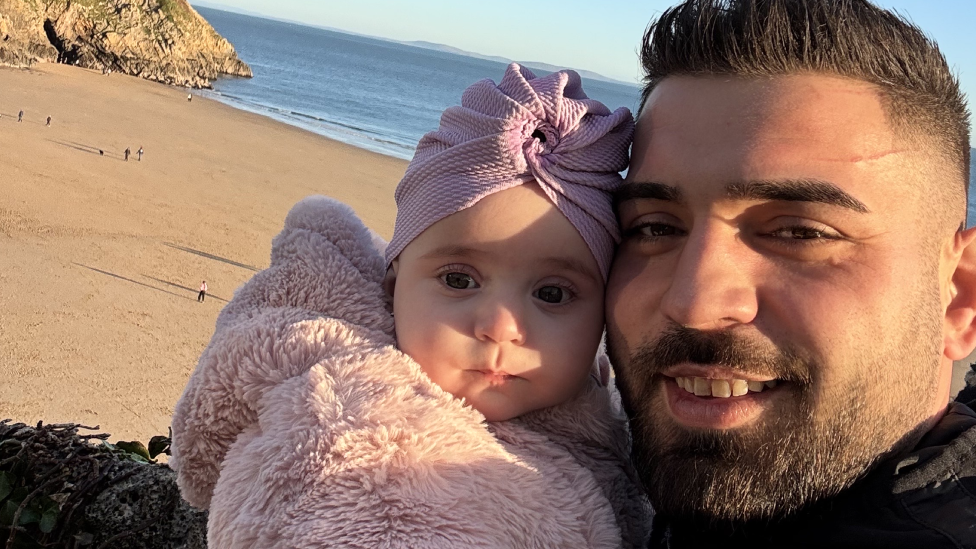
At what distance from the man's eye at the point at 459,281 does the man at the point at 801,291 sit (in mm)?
382

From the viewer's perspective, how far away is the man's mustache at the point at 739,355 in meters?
1.73

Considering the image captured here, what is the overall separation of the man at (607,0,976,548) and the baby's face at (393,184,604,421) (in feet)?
0.44

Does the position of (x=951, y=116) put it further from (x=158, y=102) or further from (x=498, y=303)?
(x=158, y=102)

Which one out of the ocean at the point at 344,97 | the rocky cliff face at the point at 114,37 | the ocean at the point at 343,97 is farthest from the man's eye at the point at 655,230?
the rocky cliff face at the point at 114,37

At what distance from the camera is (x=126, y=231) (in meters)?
16.7

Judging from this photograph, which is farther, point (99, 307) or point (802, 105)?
point (99, 307)

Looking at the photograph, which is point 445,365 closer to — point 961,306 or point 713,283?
point 713,283

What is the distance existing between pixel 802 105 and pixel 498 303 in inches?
35.4

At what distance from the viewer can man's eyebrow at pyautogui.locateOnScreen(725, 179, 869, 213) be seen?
180 centimetres

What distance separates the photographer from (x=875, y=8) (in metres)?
2.06

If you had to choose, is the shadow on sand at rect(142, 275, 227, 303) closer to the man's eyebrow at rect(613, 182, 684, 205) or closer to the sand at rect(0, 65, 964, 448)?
the sand at rect(0, 65, 964, 448)

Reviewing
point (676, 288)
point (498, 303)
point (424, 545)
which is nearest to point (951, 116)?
point (676, 288)

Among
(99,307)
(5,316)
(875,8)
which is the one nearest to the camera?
(875,8)

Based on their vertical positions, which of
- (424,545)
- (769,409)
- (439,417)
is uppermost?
(769,409)
